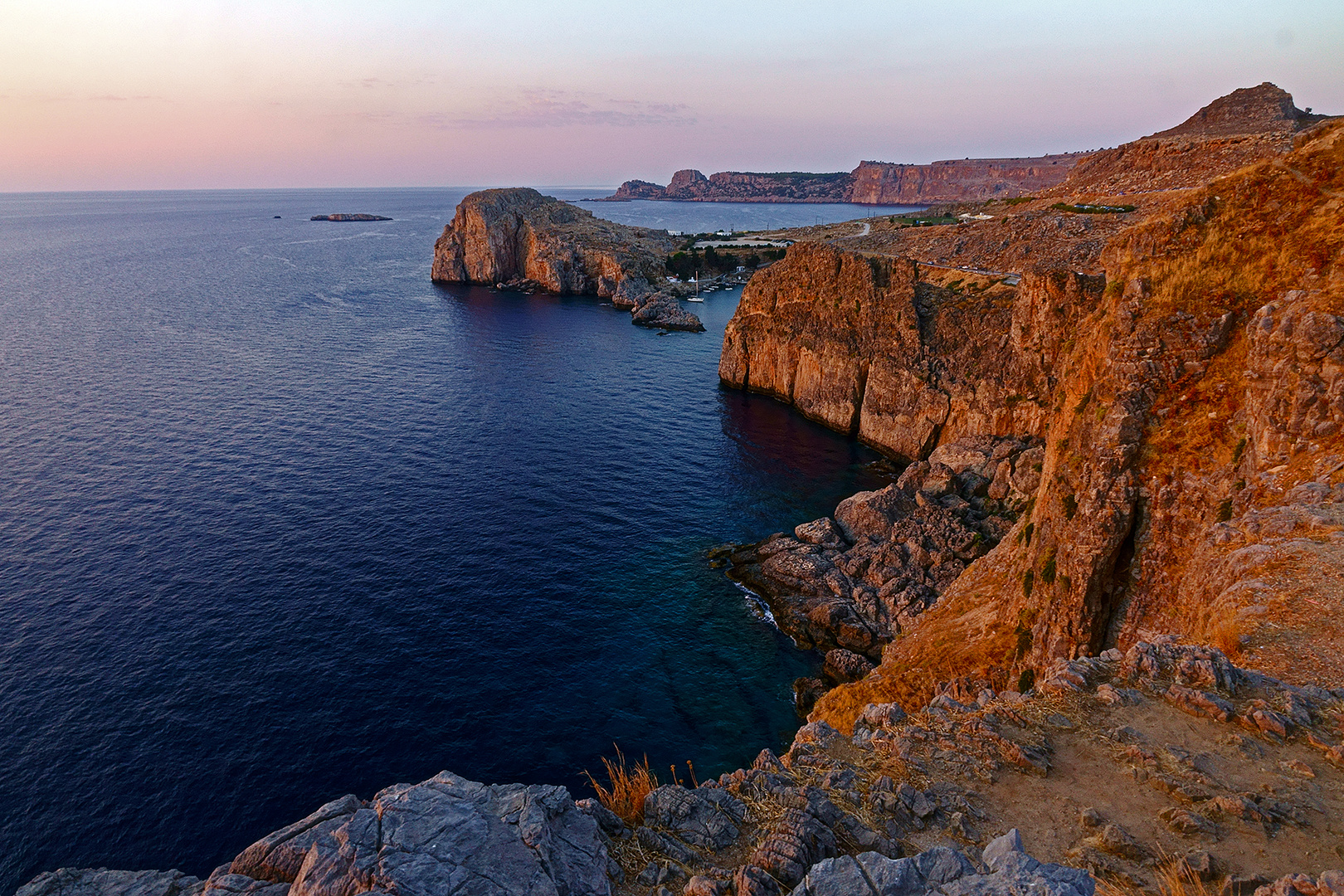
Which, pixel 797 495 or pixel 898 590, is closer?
pixel 898 590

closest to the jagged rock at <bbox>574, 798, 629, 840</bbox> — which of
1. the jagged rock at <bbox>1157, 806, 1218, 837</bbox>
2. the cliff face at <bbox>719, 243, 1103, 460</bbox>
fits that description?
the jagged rock at <bbox>1157, 806, 1218, 837</bbox>

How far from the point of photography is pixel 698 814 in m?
15.2

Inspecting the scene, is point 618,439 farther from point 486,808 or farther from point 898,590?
point 486,808

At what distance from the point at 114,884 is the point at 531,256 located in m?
185

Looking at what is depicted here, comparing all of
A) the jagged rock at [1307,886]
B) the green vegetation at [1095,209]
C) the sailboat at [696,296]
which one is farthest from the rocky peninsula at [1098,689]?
the sailboat at [696,296]

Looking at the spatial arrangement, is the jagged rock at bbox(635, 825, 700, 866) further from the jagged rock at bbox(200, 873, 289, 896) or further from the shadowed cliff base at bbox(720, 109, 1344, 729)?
the shadowed cliff base at bbox(720, 109, 1344, 729)

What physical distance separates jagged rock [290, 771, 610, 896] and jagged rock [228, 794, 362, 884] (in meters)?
0.56

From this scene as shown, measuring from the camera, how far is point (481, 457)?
72.4 m

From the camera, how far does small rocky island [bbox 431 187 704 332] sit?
17612cm

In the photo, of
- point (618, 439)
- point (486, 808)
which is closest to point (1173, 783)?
point (486, 808)

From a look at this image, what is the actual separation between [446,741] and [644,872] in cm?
2714

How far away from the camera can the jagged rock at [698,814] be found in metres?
14.7

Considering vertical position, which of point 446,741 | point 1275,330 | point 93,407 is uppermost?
point 1275,330

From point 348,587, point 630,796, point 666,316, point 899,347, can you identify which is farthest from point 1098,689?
point 666,316
